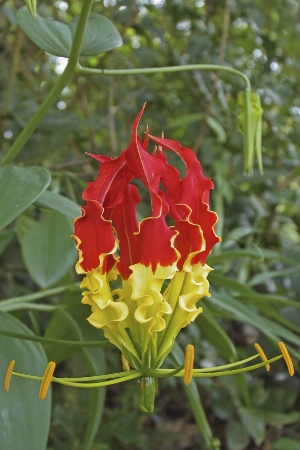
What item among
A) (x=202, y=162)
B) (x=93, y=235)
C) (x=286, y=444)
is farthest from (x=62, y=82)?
(x=286, y=444)

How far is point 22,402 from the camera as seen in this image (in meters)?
0.60

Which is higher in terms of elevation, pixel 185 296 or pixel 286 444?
pixel 185 296

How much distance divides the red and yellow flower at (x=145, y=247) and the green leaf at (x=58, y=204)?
0.35 feet

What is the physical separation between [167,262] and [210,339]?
12.7 inches

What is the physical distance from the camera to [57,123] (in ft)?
4.37

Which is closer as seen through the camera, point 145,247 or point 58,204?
point 145,247

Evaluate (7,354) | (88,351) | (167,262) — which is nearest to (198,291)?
(167,262)

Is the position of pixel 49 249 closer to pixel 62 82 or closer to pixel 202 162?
pixel 62 82

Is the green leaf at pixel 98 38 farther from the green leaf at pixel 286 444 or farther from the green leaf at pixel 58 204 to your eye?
the green leaf at pixel 286 444

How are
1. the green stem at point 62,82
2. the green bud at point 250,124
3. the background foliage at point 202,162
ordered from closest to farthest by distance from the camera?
the green stem at point 62,82 < the green bud at point 250,124 < the background foliage at point 202,162

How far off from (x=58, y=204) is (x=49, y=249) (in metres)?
0.26

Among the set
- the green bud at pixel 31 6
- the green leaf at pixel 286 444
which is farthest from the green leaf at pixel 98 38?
the green leaf at pixel 286 444

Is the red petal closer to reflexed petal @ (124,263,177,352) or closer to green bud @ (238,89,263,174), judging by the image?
reflexed petal @ (124,263,177,352)

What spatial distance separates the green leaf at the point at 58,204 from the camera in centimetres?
63
